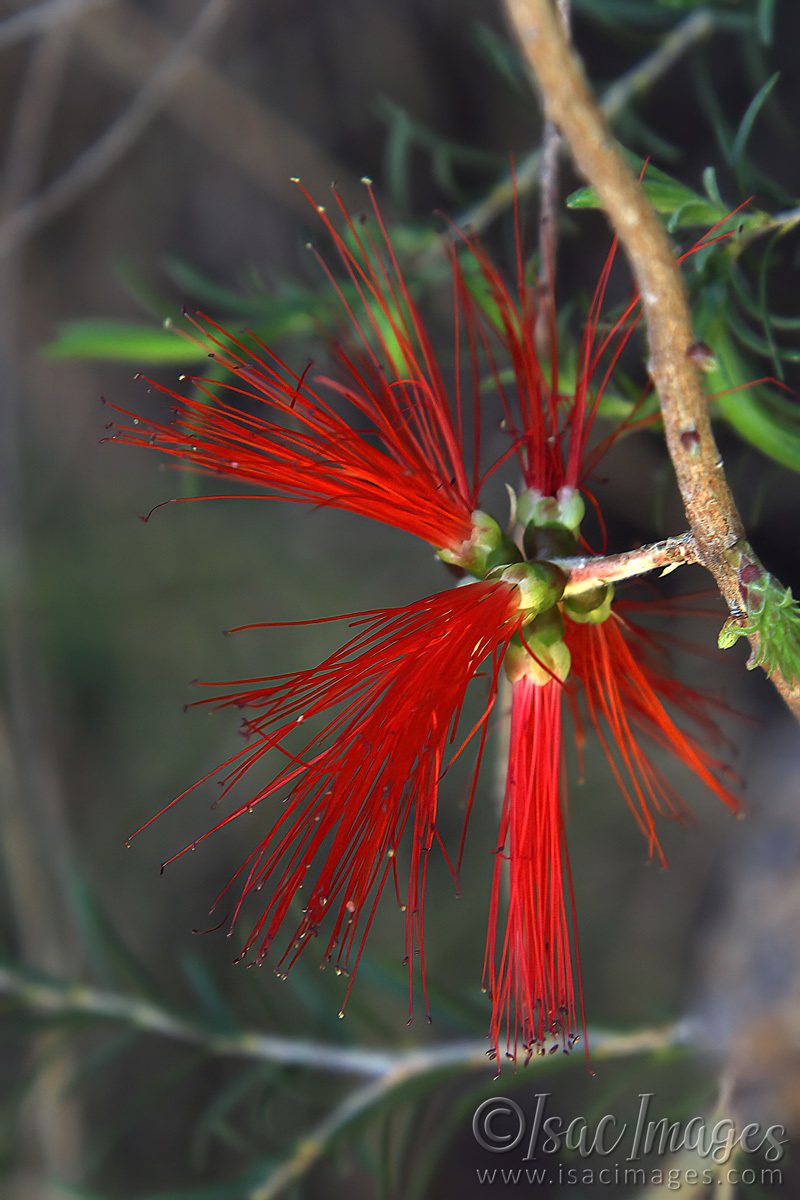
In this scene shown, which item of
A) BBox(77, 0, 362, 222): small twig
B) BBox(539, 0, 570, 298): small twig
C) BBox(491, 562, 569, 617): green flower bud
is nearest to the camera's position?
BBox(491, 562, 569, 617): green flower bud

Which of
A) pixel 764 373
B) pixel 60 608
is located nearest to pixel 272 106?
pixel 60 608

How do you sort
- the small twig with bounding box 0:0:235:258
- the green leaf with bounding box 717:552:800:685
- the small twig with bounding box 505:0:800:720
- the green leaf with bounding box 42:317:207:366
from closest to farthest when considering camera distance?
the small twig with bounding box 505:0:800:720 < the green leaf with bounding box 717:552:800:685 < the green leaf with bounding box 42:317:207:366 < the small twig with bounding box 0:0:235:258

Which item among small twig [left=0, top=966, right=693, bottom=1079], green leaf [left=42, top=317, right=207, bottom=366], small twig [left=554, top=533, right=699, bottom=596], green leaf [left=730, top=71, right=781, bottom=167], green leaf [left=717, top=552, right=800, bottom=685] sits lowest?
small twig [left=0, top=966, right=693, bottom=1079]

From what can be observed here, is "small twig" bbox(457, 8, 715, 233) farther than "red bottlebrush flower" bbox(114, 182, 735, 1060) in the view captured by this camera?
Yes

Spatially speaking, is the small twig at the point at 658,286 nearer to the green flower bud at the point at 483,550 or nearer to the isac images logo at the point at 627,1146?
the green flower bud at the point at 483,550

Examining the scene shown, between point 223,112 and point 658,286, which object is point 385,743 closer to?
point 658,286

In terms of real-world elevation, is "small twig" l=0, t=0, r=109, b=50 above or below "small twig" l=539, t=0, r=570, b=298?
above

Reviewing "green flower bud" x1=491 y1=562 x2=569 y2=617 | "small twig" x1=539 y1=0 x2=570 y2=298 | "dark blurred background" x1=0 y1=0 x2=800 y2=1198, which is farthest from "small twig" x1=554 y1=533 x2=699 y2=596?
"dark blurred background" x1=0 y1=0 x2=800 y2=1198

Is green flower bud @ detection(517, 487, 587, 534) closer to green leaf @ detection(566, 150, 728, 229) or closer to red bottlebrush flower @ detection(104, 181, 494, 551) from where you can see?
red bottlebrush flower @ detection(104, 181, 494, 551)
